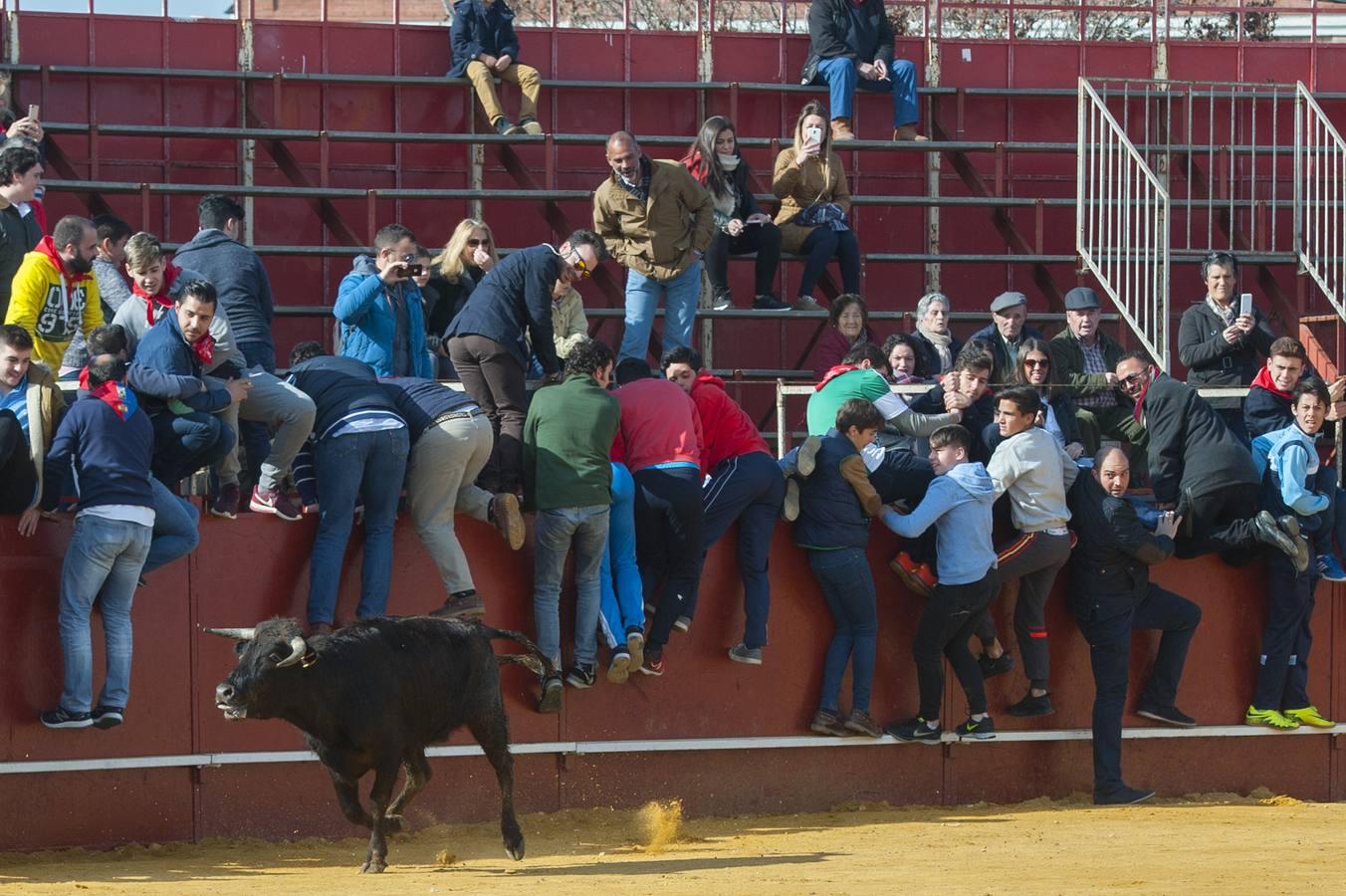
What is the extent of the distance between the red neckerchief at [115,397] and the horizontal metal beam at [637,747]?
187 centimetres

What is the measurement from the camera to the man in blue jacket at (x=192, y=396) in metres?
10.5

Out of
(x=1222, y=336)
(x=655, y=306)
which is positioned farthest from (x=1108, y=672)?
(x=655, y=306)

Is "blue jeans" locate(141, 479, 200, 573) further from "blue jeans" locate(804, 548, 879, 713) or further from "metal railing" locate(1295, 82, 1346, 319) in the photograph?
"metal railing" locate(1295, 82, 1346, 319)

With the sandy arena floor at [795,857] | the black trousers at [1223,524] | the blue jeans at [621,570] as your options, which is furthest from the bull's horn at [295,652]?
the black trousers at [1223,524]

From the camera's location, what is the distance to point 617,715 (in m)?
12.1

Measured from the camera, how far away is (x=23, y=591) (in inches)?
426

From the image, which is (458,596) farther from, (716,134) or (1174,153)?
(1174,153)

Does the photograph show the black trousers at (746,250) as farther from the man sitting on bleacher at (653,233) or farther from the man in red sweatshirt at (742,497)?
the man in red sweatshirt at (742,497)

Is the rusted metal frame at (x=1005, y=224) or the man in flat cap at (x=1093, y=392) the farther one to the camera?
the rusted metal frame at (x=1005, y=224)

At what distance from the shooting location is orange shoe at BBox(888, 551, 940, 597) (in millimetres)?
12500

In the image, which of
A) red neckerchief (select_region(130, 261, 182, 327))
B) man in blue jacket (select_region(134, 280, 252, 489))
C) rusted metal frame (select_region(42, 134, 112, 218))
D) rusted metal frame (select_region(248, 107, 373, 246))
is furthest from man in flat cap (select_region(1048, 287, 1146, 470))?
rusted metal frame (select_region(42, 134, 112, 218))

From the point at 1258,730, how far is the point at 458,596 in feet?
16.9

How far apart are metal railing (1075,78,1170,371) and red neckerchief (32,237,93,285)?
7.70m

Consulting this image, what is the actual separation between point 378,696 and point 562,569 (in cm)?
190
